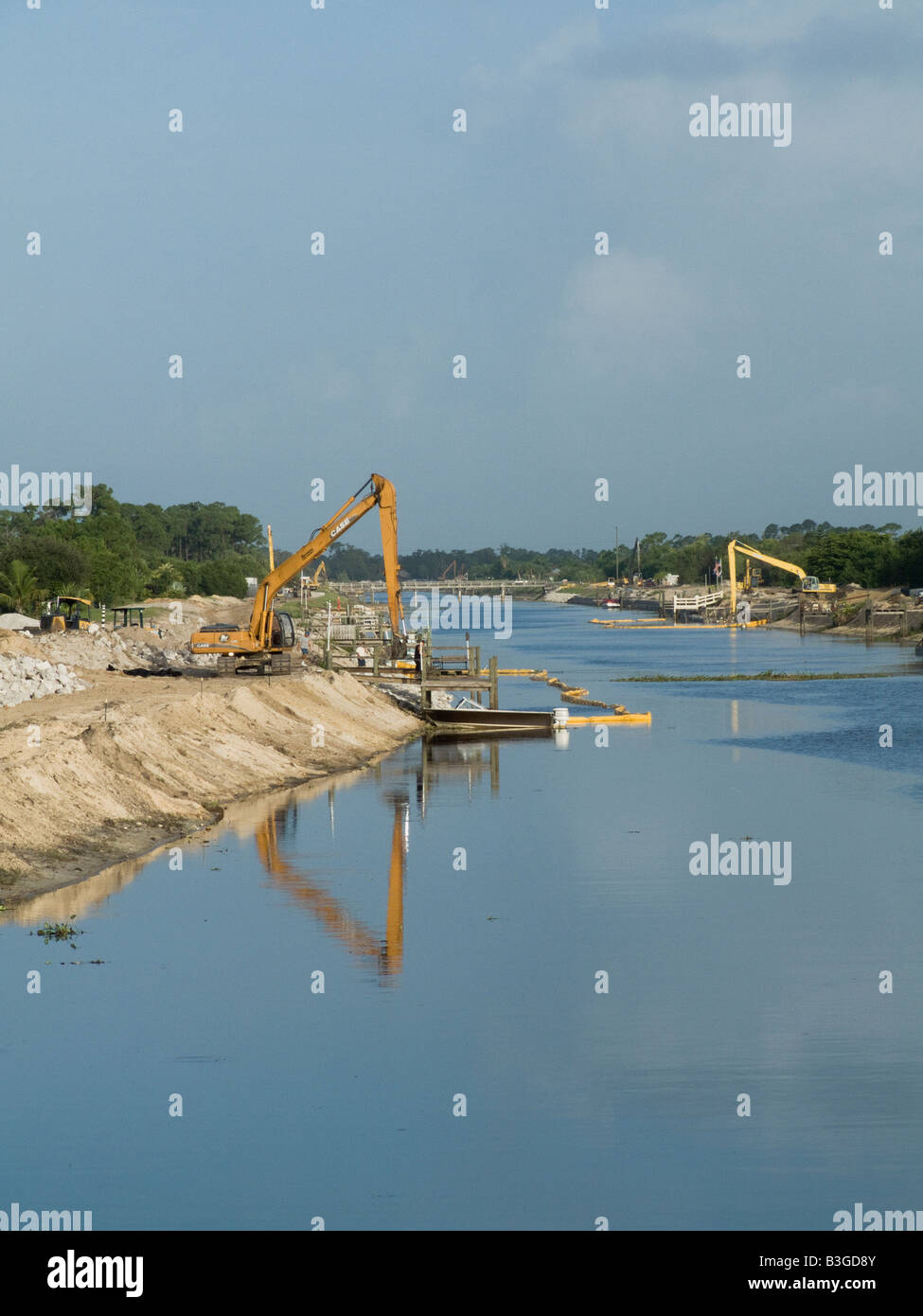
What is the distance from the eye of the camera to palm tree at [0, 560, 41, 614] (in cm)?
9444

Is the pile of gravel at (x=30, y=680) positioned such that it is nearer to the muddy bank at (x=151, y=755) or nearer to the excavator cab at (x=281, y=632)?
the muddy bank at (x=151, y=755)

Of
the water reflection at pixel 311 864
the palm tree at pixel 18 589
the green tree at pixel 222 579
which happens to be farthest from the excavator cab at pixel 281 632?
the green tree at pixel 222 579

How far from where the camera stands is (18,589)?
95250 millimetres

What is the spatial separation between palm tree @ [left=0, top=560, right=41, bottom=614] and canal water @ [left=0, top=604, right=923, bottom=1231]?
206 ft

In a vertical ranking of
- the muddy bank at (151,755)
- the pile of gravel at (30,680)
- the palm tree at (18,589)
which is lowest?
the muddy bank at (151,755)

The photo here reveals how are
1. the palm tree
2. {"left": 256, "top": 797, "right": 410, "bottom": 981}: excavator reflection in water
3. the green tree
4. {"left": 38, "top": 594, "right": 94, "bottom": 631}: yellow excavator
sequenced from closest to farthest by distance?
{"left": 256, "top": 797, "right": 410, "bottom": 981}: excavator reflection in water, {"left": 38, "top": 594, "right": 94, "bottom": 631}: yellow excavator, the palm tree, the green tree

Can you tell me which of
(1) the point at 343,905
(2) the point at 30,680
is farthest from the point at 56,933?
(2) the point at 30,680

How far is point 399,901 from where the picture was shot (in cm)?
2545

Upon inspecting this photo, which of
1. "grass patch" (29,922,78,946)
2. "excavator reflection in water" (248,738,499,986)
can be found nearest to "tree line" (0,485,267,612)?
"excavator reflection in water" (248,738,499,986)

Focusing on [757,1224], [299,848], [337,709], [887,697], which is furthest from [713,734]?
[757,1224]

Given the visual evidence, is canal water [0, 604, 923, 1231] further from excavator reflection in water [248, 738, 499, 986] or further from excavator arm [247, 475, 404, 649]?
excavator arm [247, 475, 404, 649]

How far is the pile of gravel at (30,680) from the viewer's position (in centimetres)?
4638

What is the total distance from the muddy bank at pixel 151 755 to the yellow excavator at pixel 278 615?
3586mm

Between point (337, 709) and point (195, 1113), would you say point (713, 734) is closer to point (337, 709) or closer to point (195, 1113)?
point (337, 709)
